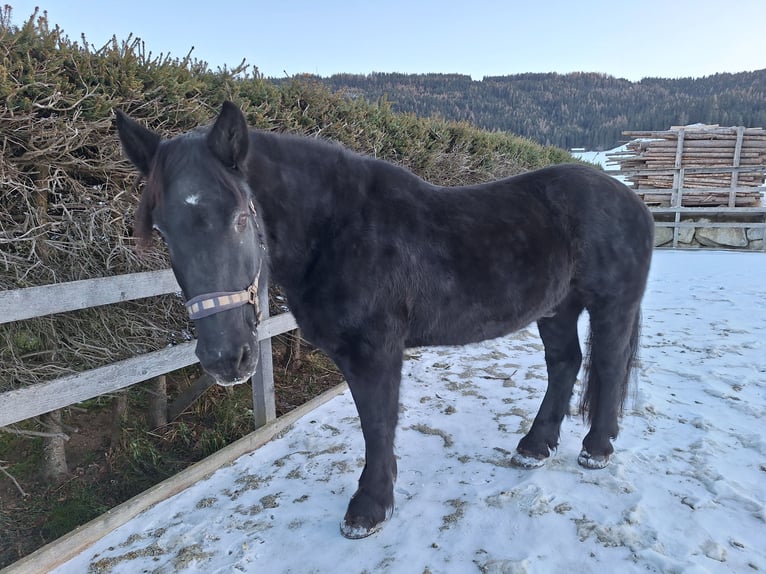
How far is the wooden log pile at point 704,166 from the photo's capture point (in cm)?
1115

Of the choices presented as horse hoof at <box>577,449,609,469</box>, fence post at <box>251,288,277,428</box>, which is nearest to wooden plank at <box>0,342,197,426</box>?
fence post at <box>251,288,277,428</box>

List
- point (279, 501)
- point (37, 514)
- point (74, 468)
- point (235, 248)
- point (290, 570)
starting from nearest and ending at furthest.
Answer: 1. point (235, 248)
2. point (290, 570)
3. point (279, 501)
4. point (37, 514)
5. point (74, 468)

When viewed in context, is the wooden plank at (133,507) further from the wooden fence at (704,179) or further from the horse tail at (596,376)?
the wooden fence at (704,179)

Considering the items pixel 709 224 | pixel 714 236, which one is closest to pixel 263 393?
pixel 709 224

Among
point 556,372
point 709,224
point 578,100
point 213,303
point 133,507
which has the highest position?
point 578,100

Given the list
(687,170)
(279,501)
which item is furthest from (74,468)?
(687,170)

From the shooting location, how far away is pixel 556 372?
2727 millimetres

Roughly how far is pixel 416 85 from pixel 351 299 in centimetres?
4331

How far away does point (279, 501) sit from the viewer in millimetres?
2281

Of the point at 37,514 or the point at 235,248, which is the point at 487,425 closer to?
the point at 235,248

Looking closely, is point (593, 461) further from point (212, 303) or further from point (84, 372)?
point (84, 372)

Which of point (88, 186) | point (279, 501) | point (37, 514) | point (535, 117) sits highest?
point (535, 117)

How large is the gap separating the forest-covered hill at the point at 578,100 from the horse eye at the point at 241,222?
31.0 metres

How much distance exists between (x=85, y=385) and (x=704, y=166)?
47.2 feet
